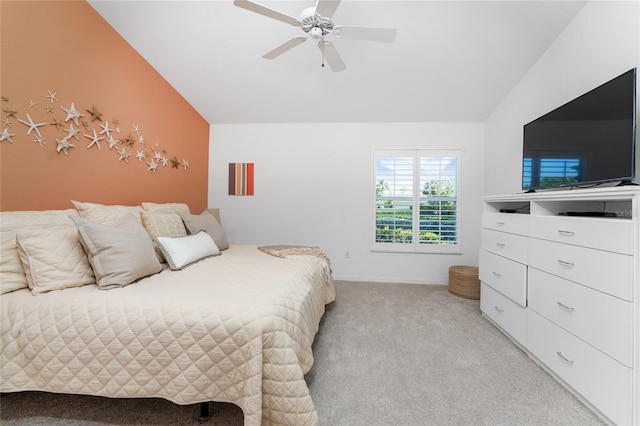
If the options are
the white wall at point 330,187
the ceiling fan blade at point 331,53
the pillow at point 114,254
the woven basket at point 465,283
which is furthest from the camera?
the white wall at point 330,187

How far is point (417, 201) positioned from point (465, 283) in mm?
1193

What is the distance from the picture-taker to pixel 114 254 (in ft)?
4.67

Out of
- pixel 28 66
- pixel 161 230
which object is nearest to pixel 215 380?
pixel 161 230

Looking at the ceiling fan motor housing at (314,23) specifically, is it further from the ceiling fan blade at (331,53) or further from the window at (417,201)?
the window at (417,201)

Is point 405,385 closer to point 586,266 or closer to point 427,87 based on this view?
point 586,266

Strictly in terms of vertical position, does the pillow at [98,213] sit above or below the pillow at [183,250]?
above

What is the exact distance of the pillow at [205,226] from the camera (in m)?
2.36

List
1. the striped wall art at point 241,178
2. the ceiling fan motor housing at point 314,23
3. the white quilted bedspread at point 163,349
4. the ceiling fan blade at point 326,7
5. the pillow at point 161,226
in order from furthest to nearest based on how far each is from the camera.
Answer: the striped wall art at point 241,178, the pillow at point 161,226, the ceiling fan motor housing at point 314,23, the ceiling fan blade at point 326,7, the white quilted bedspread at point 163,349

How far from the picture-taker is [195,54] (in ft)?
8.41

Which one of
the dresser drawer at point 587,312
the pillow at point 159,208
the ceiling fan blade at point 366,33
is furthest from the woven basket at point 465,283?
the pillow at point 159,208

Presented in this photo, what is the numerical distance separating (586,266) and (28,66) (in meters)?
3.47

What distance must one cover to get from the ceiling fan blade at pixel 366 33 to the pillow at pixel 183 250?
6.09 feet

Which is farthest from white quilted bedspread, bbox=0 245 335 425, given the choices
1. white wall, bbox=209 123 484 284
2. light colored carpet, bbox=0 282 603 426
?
white wall, bbox=209 123 484 284

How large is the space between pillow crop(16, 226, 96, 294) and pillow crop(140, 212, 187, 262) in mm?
477
